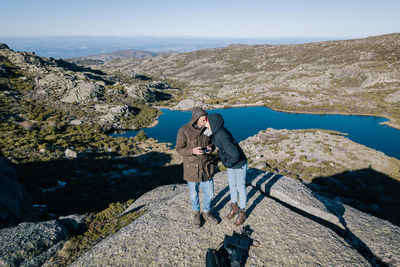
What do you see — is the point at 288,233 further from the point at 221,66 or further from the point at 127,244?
the point at 221,66

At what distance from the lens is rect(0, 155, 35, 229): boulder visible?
9.39 m

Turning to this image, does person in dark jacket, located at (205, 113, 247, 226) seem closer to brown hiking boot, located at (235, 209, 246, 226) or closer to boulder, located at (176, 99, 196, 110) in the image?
brown hiking boot, located at (235, 209, 246, 226)

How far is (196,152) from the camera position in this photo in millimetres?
5625

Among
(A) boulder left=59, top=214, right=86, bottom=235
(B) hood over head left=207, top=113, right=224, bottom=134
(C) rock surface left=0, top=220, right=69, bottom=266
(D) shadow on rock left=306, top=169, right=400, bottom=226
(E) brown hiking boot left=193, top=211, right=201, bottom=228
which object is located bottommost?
(D) shadow on rock left=306, top=169, right=400, bottom=226

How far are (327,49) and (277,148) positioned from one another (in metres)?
149

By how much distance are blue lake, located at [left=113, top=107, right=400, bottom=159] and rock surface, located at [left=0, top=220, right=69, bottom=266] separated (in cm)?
4716

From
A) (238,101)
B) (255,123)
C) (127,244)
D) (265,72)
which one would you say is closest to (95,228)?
(127,244)

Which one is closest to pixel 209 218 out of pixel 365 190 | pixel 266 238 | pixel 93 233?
pixel 266 238

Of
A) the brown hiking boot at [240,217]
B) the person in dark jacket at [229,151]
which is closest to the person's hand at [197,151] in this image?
the person in dark jacket at [229,151]

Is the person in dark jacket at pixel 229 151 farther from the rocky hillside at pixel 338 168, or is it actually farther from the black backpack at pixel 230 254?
the rocky hillside at pixel 338 168

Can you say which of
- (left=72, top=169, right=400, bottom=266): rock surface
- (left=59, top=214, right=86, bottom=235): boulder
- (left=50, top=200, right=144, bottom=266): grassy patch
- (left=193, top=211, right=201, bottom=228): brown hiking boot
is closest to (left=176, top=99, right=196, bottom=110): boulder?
(left=50, top=200, right=144, bottom=266): grassy patch

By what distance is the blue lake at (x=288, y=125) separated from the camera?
182 feet

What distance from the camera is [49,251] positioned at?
22.7 feet

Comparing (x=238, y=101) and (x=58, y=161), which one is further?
(x=238, y=101)
